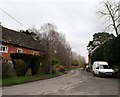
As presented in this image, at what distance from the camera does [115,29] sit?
4159 cm

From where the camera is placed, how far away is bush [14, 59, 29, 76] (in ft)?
110

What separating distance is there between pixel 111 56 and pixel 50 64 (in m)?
11.9

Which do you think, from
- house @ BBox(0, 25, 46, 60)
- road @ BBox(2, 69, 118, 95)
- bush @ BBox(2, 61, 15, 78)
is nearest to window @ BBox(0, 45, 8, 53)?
house @ BBox(0, 25, 46, 60)

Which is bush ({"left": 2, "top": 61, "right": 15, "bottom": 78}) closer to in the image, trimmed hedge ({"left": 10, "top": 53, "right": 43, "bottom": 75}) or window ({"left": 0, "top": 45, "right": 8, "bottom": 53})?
trimmed hedge ({"left": 10, "top": 53, "right": 43, "bottom": 75})

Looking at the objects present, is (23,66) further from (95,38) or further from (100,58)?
(95,38)

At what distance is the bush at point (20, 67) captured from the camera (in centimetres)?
3350

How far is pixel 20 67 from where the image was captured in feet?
112

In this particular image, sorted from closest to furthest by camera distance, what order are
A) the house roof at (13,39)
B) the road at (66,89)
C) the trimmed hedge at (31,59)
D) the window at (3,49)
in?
the road at (66,89) < the trimmed hedge at (31,59) < the window at (3,49) < the house roof at (13,39)

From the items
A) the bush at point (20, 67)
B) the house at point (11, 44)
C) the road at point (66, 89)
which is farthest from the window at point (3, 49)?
the road at point (66, 89)

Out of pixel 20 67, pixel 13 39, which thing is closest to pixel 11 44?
pixel 13 39

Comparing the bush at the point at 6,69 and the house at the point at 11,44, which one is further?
the house at the point at 11,44

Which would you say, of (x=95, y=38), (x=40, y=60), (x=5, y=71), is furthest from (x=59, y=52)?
(x=5, y=71)

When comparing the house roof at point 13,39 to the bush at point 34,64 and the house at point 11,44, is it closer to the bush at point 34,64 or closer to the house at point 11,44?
the house at point 11,44

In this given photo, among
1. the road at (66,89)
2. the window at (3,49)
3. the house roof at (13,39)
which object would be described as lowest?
the road at (66,89)
